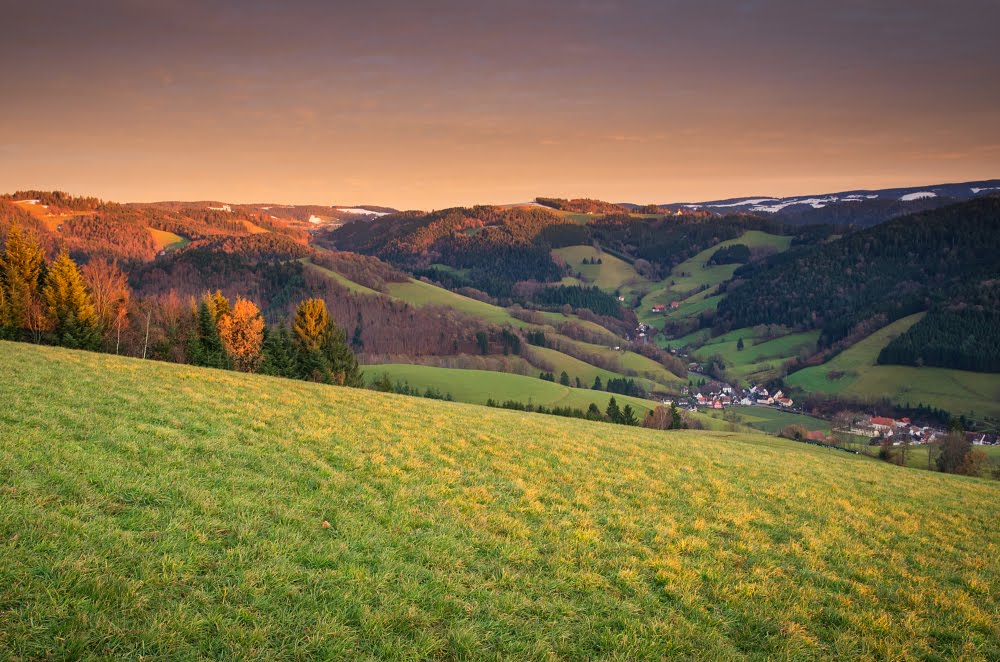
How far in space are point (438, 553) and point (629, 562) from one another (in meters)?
4.09

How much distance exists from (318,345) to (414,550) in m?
64.6

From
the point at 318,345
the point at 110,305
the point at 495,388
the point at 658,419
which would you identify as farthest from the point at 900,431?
the point at 110,305

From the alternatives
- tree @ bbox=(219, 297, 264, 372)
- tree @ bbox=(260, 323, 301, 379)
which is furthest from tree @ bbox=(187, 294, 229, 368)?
tree @ bbox=(260, 323, 301, 379)

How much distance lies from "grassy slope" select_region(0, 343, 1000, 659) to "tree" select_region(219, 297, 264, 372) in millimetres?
51339

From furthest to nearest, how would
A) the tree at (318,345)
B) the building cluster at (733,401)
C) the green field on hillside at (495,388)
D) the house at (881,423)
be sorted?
the building cluster at (733,401), the house at (881,423), the green field on hillside at (495,388), the tree at (318,345)

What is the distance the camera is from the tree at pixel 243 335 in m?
66.6

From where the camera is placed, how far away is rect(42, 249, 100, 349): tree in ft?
162

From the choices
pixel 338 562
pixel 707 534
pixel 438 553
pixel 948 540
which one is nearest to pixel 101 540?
pixel 338 562

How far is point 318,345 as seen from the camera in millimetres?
69562

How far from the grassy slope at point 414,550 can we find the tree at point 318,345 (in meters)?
49.8

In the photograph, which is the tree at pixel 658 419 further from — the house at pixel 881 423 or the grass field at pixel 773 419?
the house at pixel 881 423

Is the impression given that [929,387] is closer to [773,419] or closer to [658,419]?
[773,419]

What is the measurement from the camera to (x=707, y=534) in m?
12.9

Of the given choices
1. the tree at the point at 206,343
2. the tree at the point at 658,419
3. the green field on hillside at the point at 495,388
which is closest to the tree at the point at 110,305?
the tree at the point at 206,343
